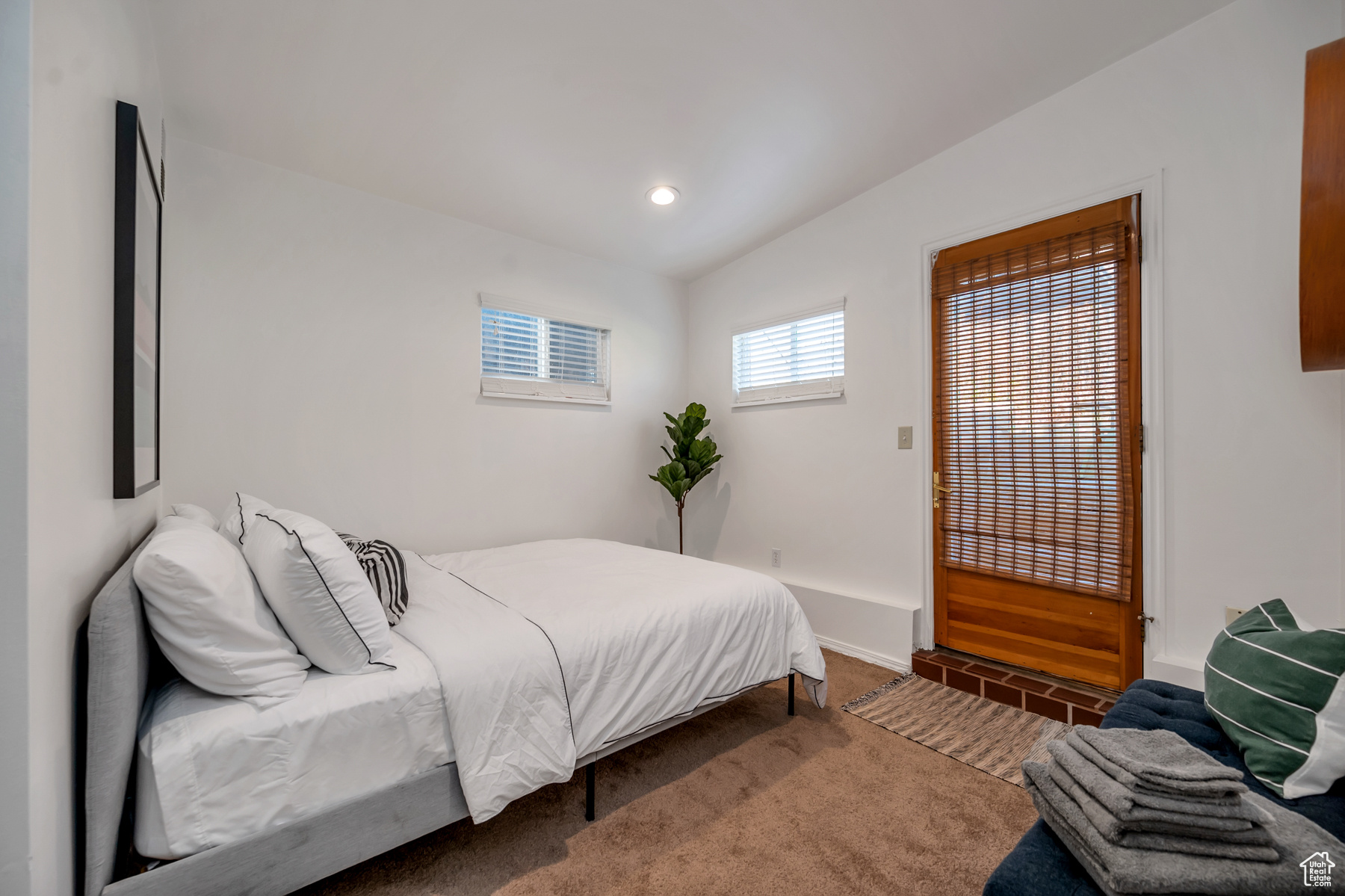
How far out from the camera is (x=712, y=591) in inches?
87.8

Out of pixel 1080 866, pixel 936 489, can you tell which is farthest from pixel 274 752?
pixel 936 489

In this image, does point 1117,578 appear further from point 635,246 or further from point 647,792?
point 635,246

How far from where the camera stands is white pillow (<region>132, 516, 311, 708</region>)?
121 cm

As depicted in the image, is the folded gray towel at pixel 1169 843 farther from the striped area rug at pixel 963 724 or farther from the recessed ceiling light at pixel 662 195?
the recessed ceiling light at pixel 662 195

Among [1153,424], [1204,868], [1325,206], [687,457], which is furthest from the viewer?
[687,457]

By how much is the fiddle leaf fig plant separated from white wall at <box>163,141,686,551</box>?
1.29 feet

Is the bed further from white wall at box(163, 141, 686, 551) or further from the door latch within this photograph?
the door latch

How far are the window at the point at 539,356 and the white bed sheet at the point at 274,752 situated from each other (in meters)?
2.32

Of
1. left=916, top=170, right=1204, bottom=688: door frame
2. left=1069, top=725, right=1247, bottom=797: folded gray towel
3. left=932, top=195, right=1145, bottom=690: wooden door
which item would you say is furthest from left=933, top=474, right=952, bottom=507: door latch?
left=1069, top=725, right=1247, bottom=797: folded gray towel

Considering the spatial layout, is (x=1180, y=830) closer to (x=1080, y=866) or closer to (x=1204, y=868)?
(x=1204, y=868)

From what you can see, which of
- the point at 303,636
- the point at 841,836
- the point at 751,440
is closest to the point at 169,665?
the point at 303,636

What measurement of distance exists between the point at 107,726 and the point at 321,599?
1.45 ft

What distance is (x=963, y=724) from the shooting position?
2418mm

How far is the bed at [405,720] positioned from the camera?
1137mm
